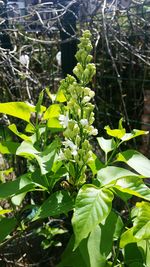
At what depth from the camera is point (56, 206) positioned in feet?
2.33

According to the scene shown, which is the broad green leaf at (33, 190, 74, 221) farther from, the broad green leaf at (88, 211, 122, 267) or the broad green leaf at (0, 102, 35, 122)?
the broad green leaf at (0, 102, 35, 122)

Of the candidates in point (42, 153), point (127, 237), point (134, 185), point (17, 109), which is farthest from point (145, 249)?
point (17, 109)

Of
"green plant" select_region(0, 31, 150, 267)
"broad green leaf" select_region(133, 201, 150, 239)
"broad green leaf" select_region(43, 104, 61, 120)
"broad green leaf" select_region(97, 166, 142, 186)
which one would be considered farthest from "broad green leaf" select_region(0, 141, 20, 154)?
"broad green leaf" select_region(133, 201, 150, 239)

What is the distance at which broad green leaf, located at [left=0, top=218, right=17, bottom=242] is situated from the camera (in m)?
0.81

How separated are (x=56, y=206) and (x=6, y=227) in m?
0.19

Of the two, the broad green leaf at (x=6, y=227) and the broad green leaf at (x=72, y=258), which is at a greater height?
the broad green leaf at (x=6, y=227)

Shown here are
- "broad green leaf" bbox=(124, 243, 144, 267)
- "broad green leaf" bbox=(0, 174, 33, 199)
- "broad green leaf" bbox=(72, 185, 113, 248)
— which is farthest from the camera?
"broad green leaf" bbox=(124, 243, 144, 267)

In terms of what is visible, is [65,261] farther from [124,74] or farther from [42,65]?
[124,74]

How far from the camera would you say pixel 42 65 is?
2.18 meters

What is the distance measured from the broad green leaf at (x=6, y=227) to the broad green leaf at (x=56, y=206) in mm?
153

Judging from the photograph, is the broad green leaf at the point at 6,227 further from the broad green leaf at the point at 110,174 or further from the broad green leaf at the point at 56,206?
the broad green leaf at the point at 110,174

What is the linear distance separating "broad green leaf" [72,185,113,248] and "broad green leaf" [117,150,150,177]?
11 cm

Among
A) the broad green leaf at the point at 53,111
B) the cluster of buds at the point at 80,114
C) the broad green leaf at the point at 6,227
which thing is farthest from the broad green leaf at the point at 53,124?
the broad green leaf at the point at 6,227

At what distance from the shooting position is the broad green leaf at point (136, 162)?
2.45 feet
